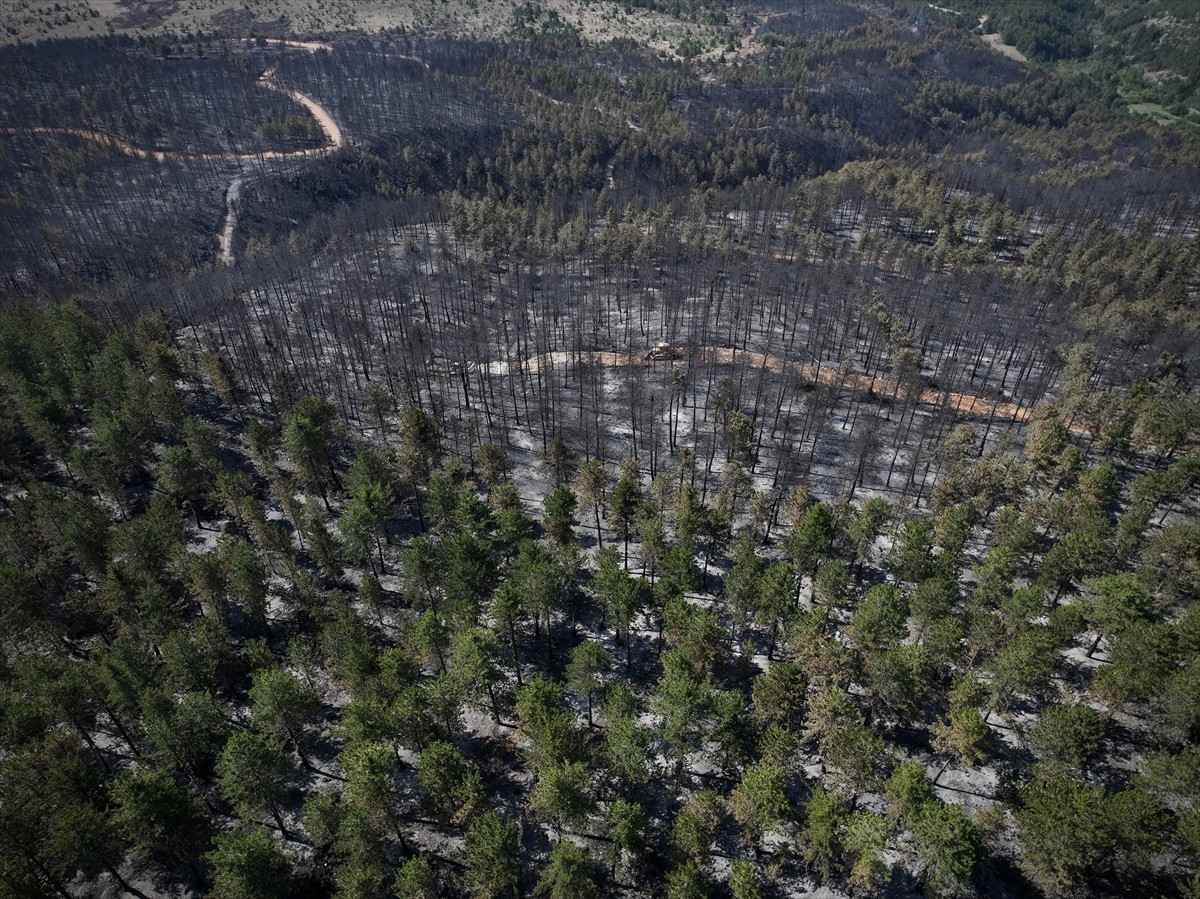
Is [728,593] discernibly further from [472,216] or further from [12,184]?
[12,184]

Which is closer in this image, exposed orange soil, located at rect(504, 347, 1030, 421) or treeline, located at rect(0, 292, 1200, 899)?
treeline, located at rect(0, 292, 1200, 899)

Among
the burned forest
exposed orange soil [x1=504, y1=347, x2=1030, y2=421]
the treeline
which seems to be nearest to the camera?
the treeline

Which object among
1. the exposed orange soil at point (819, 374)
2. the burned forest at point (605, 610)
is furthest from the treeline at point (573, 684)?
the exposed orange soil at point (819, 374)

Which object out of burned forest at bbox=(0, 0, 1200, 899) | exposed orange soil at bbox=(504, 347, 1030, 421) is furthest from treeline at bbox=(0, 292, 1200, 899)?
exposed orange soil at bbox=(504, 347, 1030, 421)

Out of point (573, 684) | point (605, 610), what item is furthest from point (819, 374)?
point (573, 684)

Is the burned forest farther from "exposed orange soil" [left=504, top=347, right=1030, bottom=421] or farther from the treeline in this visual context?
"exposed orange soil" [left=504, top=347, right=1030, bottom=421]

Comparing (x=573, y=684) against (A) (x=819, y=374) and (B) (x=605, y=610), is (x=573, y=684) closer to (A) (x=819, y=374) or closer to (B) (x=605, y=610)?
(B) (x=605, y=610)

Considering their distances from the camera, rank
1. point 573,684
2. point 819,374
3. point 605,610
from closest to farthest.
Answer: point 573,684
point 605,610
point 819,374

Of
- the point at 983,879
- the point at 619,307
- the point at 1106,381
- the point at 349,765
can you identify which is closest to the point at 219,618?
the point at 349,765

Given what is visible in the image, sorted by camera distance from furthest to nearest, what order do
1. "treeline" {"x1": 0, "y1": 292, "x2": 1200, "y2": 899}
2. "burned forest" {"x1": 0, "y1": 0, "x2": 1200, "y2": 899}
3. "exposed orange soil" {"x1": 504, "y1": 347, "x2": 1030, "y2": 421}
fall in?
"exposed orange soil" {"x1": 504, "y1": 347, "x2": 1030, "y2": 421} < "burned forest" {"x1": 0, "y1": 0, "x2": 1200, "y2": 899} < "treeline" {"x1": 0, "y1": 292, "x2": 1200, "y2": 899}
